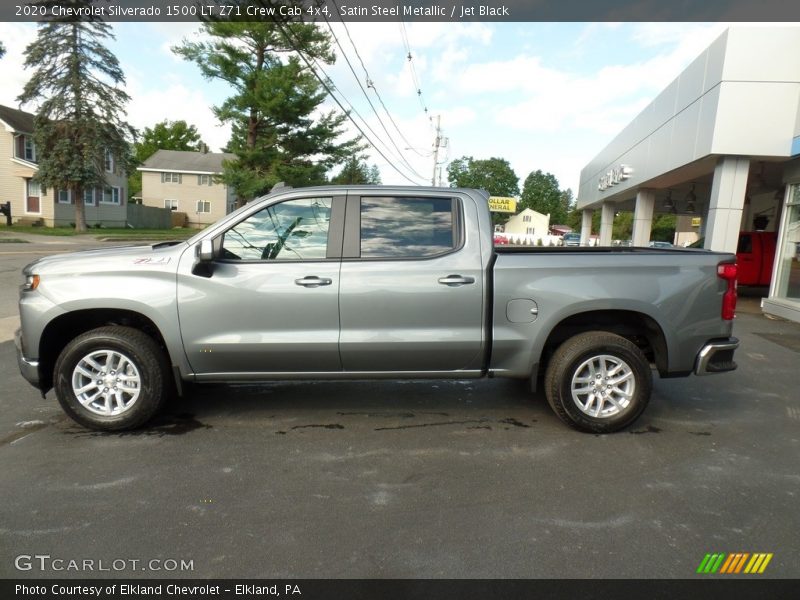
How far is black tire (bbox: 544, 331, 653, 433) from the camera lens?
14.6 ft

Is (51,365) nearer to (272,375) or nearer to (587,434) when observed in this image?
(272,375)

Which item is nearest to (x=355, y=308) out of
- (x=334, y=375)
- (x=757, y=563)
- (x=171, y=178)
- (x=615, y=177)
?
(x=334, y=375)

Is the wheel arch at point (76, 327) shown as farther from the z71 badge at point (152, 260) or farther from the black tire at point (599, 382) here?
the black tire at point (599, 382)

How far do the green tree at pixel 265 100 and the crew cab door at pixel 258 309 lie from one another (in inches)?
978

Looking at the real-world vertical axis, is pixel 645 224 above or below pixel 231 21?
below

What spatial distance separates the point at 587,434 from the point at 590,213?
31004 millimetres

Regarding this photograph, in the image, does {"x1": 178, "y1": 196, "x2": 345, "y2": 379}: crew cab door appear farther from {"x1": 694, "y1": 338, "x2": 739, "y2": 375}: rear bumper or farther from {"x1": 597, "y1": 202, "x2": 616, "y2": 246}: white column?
{"x1": 597, "y1": 202, "x2": 616, "y2": 246}: white column

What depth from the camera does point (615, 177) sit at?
69.7ft

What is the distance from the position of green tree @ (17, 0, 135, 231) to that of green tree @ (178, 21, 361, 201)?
8041 mm

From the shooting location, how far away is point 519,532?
10.2 feet

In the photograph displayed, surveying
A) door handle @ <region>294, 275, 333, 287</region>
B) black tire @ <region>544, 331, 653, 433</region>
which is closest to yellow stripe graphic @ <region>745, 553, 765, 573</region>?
black tire @ <region>544, 331, 653, 433</region>

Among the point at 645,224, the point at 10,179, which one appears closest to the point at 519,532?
the point at 645,224

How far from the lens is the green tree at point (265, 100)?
28.5m
